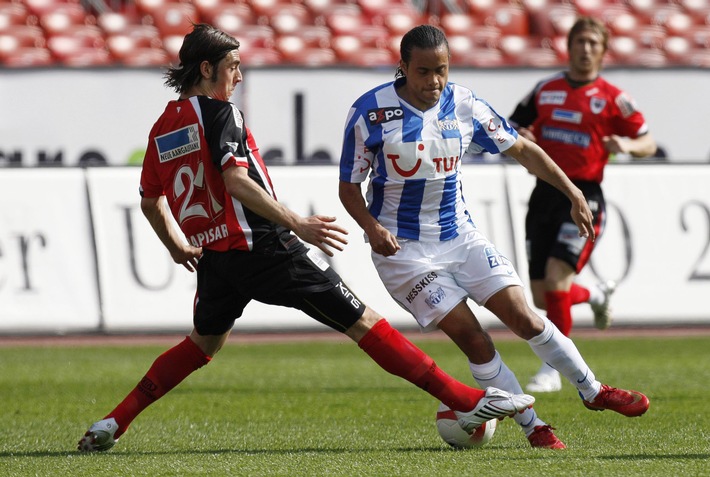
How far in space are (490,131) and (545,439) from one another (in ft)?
4.64

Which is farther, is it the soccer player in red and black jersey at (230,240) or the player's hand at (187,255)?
the player's hand at (187,255)

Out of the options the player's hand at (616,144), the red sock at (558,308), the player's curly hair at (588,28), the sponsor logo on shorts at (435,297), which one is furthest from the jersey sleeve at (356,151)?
the player's curly hair at (588,28)

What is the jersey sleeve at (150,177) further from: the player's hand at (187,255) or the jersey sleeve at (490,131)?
the jersey sleeve at (490,131)

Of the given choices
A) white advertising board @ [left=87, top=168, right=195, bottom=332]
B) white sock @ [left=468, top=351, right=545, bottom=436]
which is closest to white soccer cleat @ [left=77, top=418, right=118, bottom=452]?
white sock @ [left=468, top=351, right=545, bottom=436]

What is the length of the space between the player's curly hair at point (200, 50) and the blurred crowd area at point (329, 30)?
1060 centimetres

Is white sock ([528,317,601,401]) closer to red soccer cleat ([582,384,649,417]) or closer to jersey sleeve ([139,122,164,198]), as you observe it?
red soccer cleat ([582,384,649,417])

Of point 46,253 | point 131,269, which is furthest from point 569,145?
point 46,253

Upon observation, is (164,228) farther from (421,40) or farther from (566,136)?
(566,136)

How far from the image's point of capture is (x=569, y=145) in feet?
27.1

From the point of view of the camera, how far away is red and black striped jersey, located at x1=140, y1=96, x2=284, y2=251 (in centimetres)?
543

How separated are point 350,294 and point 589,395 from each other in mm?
1162

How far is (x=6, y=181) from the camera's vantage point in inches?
452

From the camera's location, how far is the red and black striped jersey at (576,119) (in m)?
8.27

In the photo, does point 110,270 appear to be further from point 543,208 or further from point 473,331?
point 473,331
